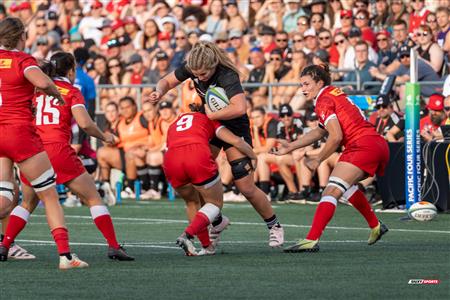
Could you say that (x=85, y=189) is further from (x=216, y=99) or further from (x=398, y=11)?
(x=398, y=11)

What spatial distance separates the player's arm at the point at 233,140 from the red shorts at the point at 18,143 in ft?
6.23

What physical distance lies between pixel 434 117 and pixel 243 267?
30.1 feet

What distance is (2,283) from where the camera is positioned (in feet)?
32.3

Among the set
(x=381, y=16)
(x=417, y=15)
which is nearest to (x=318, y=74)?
(x=417, y=15)

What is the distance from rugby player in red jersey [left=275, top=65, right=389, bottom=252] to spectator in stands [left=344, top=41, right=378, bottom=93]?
9311 millimetres

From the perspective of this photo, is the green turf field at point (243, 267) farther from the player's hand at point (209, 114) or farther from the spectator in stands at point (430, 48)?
the spectator in stands at point (430, 48)

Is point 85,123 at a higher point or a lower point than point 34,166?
higher

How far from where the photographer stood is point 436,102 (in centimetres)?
1934

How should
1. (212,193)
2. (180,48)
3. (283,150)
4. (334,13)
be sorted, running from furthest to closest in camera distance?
1. (180,48)
2. (334,13)
3. (283,150)
4. (212,193)

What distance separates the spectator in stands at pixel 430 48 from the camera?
21219mm

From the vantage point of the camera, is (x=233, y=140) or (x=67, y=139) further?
(x=233, y=140)

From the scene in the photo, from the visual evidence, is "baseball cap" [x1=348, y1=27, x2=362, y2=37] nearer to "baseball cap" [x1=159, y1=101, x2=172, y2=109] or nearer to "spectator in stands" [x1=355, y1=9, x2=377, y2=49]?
"spectator in stands" [x1=355, y1=9, x2=377, y2=49]

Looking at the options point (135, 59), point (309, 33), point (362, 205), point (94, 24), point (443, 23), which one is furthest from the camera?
point (94, 24)

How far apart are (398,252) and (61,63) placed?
344 centimetres
